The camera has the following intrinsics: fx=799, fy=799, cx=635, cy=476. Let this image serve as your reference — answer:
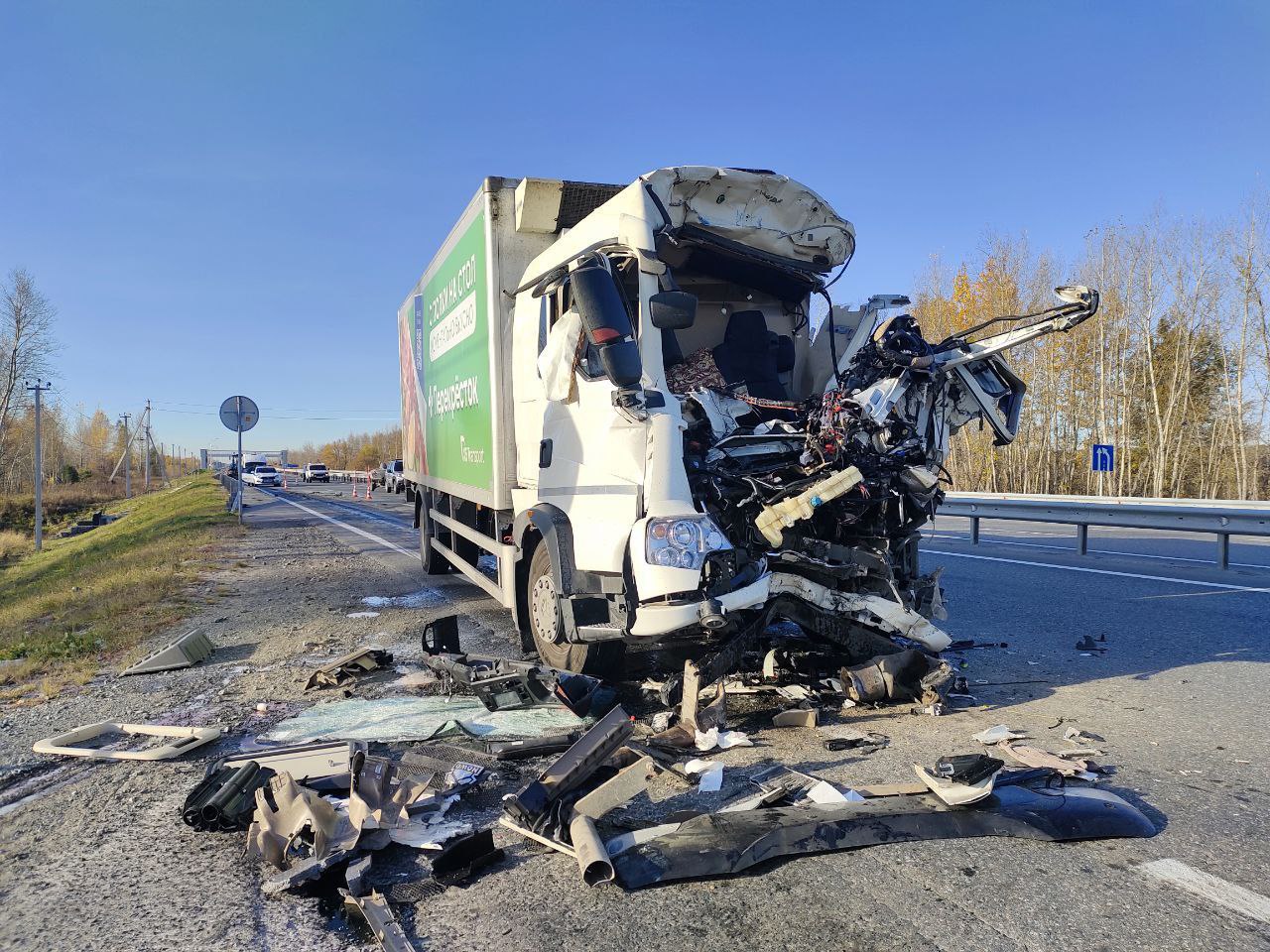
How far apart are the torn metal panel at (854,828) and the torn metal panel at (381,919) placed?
0.75 meters

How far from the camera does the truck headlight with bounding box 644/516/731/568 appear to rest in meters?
4.10

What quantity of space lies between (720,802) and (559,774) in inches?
28.9

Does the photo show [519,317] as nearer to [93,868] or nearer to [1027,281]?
[93,868]

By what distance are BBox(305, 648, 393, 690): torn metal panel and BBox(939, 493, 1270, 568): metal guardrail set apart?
8.66 m

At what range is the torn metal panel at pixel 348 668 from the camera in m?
5.61

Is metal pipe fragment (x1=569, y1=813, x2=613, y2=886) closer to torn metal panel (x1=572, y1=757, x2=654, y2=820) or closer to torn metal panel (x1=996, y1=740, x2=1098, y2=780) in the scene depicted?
torn metal panel (x1=572, y1=757, x2=654, y2=820)

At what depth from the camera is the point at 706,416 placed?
15.4ft

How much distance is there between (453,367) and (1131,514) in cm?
925

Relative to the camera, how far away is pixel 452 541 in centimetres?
952

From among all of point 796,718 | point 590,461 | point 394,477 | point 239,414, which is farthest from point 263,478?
point 796,718

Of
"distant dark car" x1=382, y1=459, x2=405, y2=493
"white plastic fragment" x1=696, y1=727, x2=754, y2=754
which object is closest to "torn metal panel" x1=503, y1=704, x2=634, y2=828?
"white plastic fragment" x1=696, y1=727, x2=754, y2=754

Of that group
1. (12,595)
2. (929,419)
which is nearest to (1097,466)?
(929,419)

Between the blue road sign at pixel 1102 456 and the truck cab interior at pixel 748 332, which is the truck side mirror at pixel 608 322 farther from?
the blue road sign at pixel 1102 456

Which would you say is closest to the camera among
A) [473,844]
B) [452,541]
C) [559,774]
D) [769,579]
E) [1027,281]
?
[473,844]
